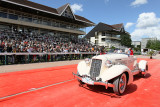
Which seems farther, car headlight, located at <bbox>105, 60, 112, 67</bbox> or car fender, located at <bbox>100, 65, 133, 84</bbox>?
car headlight, located at <bbox>105, 60, 112, 67</bbox>

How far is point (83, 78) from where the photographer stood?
4.56 metres

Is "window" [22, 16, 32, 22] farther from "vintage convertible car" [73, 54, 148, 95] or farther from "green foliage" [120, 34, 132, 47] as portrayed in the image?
"green foliage" [120, 34, 132, 47]

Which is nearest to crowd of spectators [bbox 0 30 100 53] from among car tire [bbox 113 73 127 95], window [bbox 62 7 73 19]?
car tire [bbox 113 73 127 95]

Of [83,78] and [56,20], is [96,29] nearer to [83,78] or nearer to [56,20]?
[56,20]

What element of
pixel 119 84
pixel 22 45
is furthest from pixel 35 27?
pixel 119 84

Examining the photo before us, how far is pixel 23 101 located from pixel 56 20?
91.8 feet

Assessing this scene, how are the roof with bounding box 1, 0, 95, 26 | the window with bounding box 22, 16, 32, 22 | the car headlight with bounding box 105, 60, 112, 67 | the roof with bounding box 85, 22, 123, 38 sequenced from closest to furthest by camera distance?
the car headlight with bounding box 105, 60, 112, 67, the roof with bounding box 1, 0, 95, 26, the window with bounding box 22, 16, 32, 22, the roof with bounding box 85, 22, 123, 38

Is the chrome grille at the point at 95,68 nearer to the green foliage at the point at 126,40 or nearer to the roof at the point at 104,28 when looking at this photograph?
the roof at the point at 104,28

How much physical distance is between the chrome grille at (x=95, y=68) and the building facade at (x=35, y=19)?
20.7 m

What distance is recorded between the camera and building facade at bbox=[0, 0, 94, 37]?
2097 cm

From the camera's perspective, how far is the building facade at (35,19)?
21.0m

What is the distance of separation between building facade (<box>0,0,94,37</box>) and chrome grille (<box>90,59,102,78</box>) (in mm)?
20676

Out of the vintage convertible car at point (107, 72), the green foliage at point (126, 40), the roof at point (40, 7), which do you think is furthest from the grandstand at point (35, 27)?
the green foliage at point (126, 40)

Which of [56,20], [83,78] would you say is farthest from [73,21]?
[83,78]
